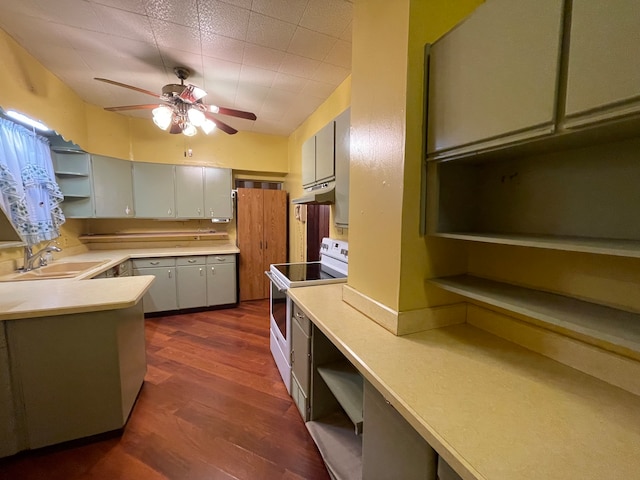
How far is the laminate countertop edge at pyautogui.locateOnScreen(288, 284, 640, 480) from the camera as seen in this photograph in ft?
1.85

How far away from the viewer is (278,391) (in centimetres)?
203

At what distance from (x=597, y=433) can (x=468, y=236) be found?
60 cm

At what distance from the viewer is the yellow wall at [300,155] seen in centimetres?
270

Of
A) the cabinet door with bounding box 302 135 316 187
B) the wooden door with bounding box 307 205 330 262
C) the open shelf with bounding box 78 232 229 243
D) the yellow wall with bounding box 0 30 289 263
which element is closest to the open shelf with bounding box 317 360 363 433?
the cabinet door with bounding box 302 135 316 187

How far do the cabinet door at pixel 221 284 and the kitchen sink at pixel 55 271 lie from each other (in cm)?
122

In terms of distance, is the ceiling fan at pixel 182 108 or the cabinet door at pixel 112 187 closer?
the ceiling fan at pixel 182 108

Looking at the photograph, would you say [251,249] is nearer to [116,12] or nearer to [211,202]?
[211,202]

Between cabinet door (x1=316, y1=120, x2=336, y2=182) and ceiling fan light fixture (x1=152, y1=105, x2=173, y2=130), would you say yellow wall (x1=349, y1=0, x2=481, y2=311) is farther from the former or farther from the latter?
ceiling fan light fixture (x1=152, y1=105, x2=173, y2=130)

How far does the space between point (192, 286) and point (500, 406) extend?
11.9ft

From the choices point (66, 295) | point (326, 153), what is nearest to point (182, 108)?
point (326, 153)

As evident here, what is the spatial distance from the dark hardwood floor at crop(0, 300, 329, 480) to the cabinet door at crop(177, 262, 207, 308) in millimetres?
1001

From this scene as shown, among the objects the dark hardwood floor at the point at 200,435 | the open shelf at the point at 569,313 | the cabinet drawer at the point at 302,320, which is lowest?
the dark hardwood floor at the point at 200,435

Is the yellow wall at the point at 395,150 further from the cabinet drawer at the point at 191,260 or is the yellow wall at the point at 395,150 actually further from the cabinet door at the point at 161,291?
the cabinet door at the point at 161,291

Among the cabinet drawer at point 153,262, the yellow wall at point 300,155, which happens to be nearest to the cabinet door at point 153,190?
the cabinet drawer at point 153,262
